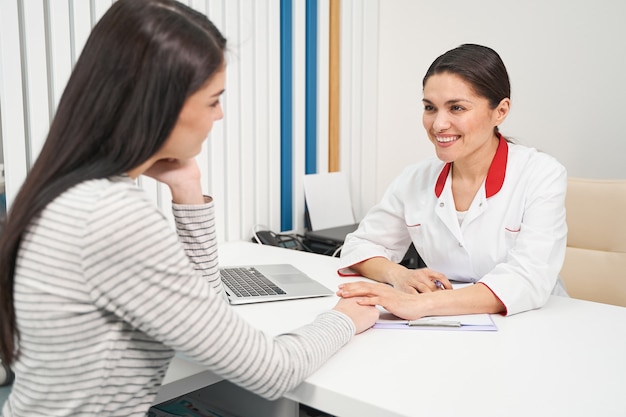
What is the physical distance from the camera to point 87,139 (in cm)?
78

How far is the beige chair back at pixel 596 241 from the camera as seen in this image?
1712 mm

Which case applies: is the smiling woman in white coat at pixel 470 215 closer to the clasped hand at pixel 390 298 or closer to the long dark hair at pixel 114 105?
the clasped hand at pixel 390 298

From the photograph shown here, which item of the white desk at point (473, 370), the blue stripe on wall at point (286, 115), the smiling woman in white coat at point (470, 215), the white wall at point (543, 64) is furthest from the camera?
the blue stripe on wall at point (286, 115)

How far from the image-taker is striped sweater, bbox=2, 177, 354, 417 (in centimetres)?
73

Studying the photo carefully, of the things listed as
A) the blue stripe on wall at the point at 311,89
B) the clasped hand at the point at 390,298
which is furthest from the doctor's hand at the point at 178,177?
the blue stripe on wall at the point at 311,89

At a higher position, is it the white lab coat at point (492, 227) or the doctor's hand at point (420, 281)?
the white lab coat at point (492, 227)

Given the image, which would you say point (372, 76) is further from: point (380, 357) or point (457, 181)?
point (380, 357)

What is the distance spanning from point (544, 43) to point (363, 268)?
138cm

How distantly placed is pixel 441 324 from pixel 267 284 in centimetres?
48

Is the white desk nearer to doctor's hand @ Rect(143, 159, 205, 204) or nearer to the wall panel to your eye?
doctor's hand @ Rect(143, 159, 205, 204)

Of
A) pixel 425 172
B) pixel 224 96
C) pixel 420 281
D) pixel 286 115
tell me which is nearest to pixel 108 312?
pixel 420 281

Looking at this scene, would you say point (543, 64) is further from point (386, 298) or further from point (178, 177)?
point (178, 177)

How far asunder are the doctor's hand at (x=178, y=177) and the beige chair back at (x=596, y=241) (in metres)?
1.21

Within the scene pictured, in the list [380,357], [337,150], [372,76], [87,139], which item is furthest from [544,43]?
[87,139]
